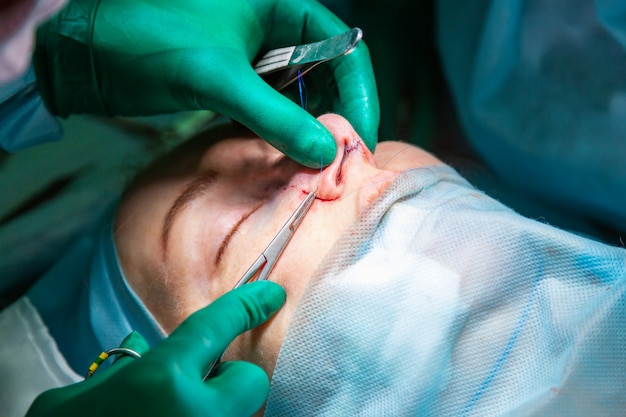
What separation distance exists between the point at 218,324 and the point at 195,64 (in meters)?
0.53

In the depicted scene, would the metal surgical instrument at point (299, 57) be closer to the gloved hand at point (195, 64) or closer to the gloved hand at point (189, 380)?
the gloved hand at point (195, 64)

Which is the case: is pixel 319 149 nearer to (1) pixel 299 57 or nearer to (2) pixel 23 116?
(1) pixel 299 57

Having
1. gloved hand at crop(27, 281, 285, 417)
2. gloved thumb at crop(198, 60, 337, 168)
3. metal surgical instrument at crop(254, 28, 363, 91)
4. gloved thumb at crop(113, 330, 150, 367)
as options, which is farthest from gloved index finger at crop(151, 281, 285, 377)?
metal surgical instrument at crop(254, 28, 363, 91)

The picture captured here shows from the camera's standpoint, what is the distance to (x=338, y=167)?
109 cm

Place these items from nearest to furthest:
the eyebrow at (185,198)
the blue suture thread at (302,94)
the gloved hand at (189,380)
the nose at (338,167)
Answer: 1. the gloved hand at (189,380)
2. the nose at (338,167)
3. the eyebrow at (185,198)
4. the blue suture thread at (302,94)

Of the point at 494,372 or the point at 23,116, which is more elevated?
the point at 23,116

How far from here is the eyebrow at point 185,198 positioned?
1.18 meters

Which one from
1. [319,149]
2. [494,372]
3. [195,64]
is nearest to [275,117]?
[319,149]

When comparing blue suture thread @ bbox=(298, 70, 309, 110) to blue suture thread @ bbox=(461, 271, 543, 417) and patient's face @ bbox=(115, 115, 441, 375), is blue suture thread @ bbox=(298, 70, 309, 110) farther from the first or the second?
blue suture thread @ bbox=(461, 271, 543, 417)

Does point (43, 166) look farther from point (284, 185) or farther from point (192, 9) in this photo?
point (284, 185)

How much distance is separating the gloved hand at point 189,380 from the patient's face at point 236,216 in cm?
8

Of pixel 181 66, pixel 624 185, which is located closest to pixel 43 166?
pixel 181 66

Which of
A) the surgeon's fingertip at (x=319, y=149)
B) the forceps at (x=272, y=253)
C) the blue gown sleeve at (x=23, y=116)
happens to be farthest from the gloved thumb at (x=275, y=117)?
the blue gown sleeve at (x=23, y=116)

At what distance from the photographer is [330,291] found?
96 centimetres
